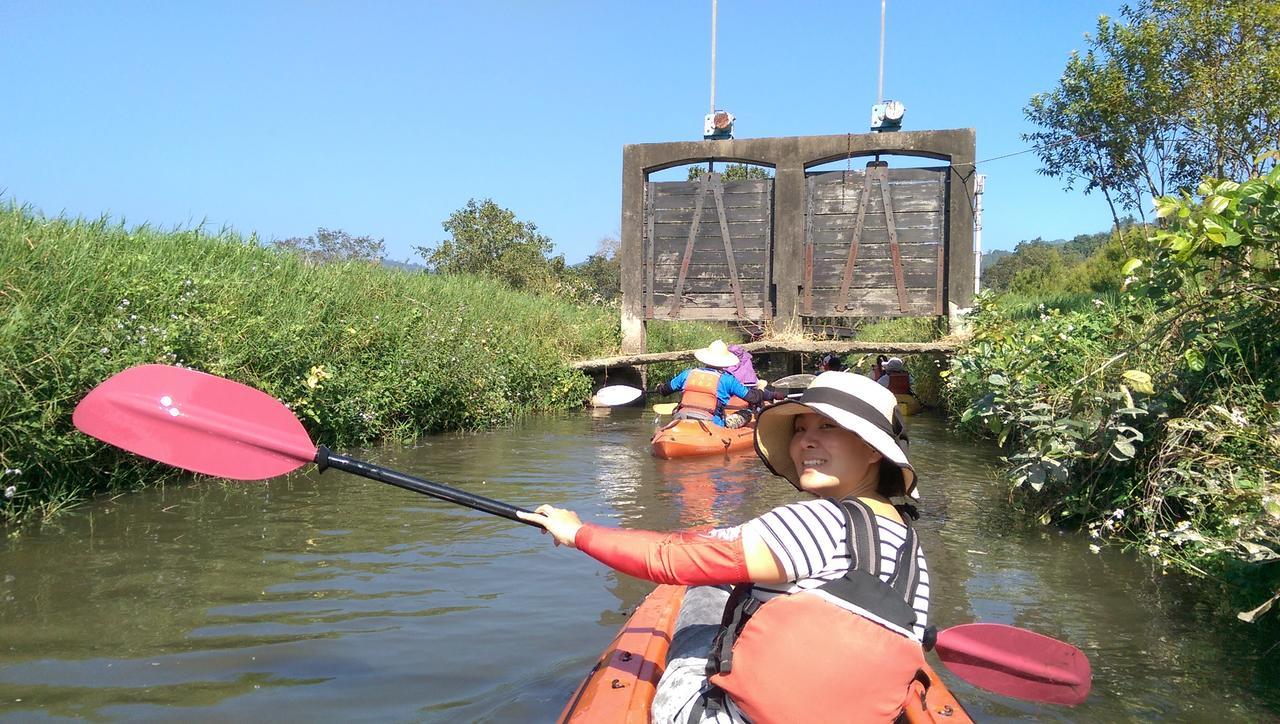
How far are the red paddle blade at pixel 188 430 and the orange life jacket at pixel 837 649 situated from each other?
7.36 feet

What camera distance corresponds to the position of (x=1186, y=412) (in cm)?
537

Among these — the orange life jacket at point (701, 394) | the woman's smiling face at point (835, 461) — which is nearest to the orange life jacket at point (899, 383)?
the orange life jacket at point (701, 394)

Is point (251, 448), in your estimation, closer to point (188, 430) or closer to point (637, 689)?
point (188, 430)

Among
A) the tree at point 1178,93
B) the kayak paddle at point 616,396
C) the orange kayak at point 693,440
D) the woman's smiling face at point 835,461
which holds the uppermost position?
the tree at point 1178,93

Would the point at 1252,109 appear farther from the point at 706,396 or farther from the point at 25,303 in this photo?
the point at 25,303

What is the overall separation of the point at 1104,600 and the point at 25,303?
6864mm

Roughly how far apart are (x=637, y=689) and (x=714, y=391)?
7.55 m

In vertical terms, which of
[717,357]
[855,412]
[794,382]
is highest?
[855,412]

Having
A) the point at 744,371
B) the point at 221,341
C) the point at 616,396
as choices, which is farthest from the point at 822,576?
the point at 744,371

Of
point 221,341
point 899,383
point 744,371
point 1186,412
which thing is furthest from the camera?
point 899,383

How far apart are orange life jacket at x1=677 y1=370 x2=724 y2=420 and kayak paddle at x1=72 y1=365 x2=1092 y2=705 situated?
6484mm

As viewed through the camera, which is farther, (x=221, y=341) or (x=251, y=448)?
(x=221, y=341)

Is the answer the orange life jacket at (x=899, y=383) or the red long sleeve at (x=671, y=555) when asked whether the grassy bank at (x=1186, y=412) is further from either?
the orange life jacket at (x=899, y=383)

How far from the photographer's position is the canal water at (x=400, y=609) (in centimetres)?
388
